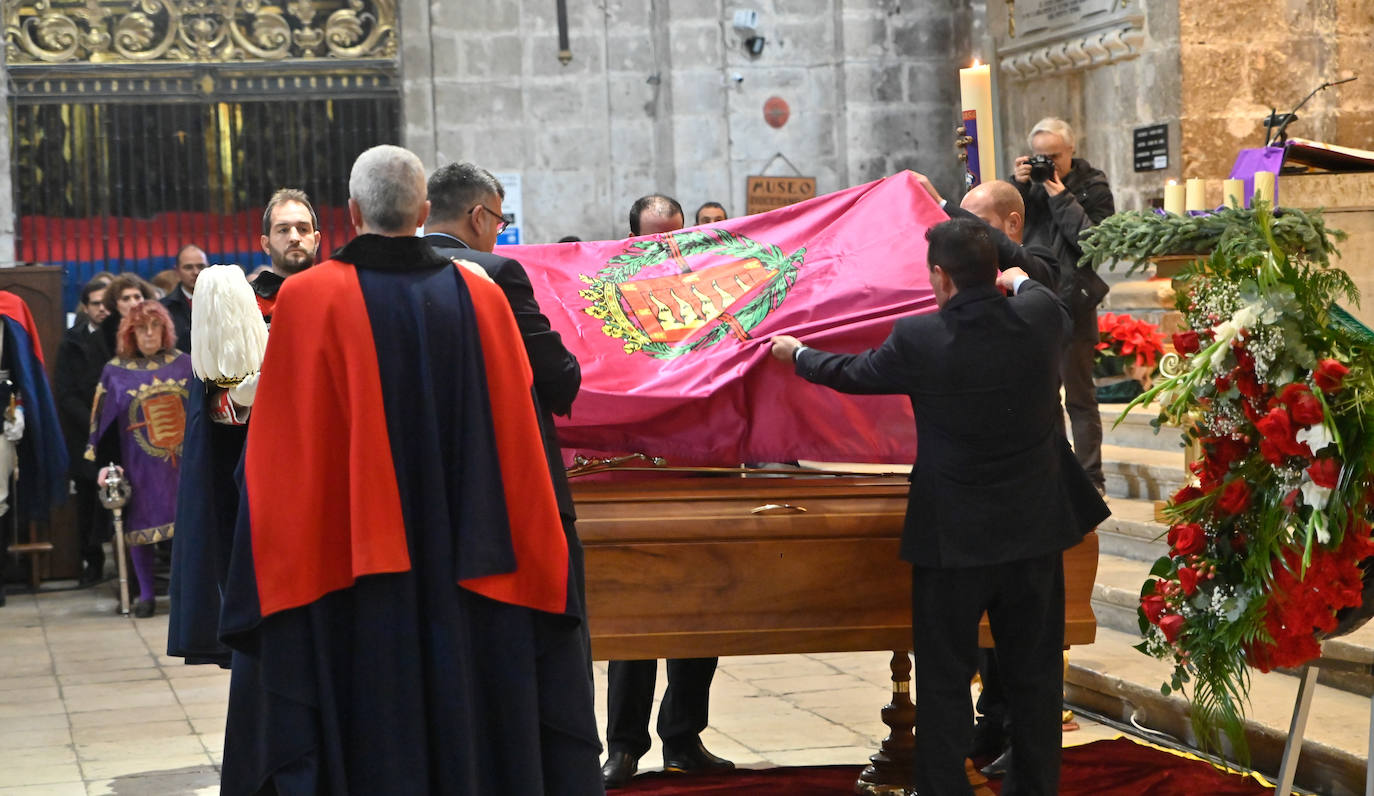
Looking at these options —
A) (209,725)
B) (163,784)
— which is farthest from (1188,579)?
(209,725)

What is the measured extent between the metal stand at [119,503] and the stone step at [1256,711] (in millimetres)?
4560

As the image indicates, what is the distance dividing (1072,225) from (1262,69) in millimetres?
3499

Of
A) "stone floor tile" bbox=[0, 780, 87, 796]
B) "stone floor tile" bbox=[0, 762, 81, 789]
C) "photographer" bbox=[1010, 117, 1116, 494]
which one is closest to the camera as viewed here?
"stone floor tile" bbox=[0, 780, 87, 796]

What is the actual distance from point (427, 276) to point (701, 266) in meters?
1.33

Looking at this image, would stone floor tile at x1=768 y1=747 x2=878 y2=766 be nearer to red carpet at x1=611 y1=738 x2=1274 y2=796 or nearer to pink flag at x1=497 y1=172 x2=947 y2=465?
red carpet at x1=611 y1=738 x2=1274 y2=796

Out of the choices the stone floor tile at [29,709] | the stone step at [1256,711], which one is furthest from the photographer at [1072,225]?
the stone floor tile at [29,709]

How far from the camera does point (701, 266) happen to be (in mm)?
4285

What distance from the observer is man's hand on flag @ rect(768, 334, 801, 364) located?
3785 millimetres

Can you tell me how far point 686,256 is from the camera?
4332 millimetres

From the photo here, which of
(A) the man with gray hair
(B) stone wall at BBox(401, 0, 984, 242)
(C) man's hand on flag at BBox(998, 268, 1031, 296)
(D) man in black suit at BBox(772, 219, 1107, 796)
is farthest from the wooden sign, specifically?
(A) the man with gray hair

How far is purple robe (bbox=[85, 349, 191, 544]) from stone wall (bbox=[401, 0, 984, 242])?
12.0 ft

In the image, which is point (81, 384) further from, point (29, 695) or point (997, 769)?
point (997, 769)

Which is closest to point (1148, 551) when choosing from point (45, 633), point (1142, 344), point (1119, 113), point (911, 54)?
point (1142, 344)

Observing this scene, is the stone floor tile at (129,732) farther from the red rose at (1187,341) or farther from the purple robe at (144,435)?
the red rose at (1187,341)
